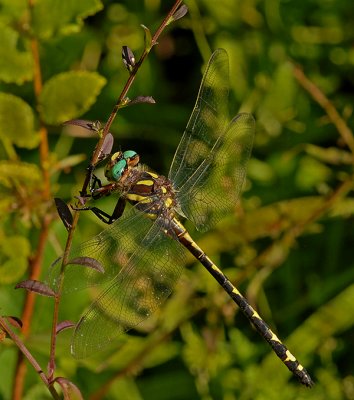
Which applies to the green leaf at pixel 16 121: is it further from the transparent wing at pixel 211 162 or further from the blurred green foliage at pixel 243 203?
the transparent wing at pixel 211 162

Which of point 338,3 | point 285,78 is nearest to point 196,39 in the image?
point 285,78

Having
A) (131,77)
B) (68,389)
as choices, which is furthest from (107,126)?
(68,389)

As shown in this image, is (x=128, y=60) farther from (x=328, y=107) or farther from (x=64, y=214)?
(x=328, y=107)

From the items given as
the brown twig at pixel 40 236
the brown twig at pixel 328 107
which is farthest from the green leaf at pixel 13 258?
the brown twig at pixel 328 107

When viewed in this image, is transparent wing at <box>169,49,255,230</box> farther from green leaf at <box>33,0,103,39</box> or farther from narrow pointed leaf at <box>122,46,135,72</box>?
narrow pointed leaf at <box>122,46,135,72</box>

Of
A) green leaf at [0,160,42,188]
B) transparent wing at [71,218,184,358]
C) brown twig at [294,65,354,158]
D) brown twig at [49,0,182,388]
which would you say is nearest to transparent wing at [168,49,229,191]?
transparent wing at [71,218,184,358]

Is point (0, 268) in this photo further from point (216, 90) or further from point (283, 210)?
point (283, 210)

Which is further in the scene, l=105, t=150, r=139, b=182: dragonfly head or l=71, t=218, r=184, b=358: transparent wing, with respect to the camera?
l=105, t=150, r=139, b=182: dragonfly head
